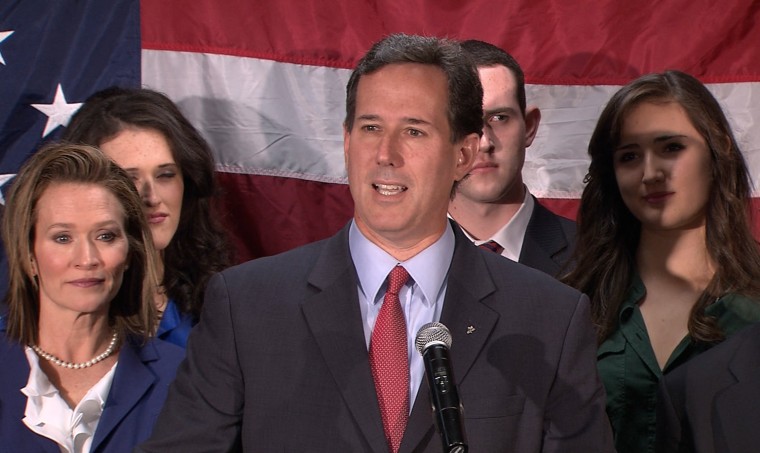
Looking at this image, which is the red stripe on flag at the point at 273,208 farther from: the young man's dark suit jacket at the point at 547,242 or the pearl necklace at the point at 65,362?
the pearl necklace at the point at 65,362

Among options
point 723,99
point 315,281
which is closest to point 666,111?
point 723,99

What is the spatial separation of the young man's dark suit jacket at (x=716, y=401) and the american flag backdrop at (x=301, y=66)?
1982mm

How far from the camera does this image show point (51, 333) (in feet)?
10.6

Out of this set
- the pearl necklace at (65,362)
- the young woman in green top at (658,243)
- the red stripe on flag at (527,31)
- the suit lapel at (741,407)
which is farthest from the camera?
the red stripe on flag at (527,31)

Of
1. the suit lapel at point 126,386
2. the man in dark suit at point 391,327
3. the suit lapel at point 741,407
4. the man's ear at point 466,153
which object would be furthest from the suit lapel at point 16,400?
the suit lapel at point 741,407

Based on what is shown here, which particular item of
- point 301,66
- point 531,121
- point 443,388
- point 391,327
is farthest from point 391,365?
point 301,66

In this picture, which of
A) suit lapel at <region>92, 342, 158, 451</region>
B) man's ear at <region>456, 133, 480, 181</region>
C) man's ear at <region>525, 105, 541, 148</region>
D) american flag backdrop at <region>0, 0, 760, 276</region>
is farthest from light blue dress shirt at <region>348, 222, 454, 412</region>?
american flag backdrop at <region>0, 0, 760, 276</region>

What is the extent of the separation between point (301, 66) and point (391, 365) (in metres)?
2.40

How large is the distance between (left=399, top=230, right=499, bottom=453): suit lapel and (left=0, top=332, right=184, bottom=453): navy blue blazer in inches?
41.7

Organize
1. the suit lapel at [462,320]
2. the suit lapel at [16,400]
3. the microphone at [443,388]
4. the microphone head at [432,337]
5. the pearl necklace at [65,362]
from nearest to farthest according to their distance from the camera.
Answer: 1. the microphone at [443,388]
2. the microphone head at [432,337]
3. the suit lapel at [462,320]
4. the suit lapel at [16,400]
5. the pearl necklace at [65,362]

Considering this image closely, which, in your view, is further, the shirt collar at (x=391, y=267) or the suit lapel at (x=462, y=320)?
the shirt collar at (x=391, y=267)

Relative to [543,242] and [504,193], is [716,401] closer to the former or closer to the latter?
[543,242]

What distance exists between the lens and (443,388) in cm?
170

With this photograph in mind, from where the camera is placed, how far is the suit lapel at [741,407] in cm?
259
